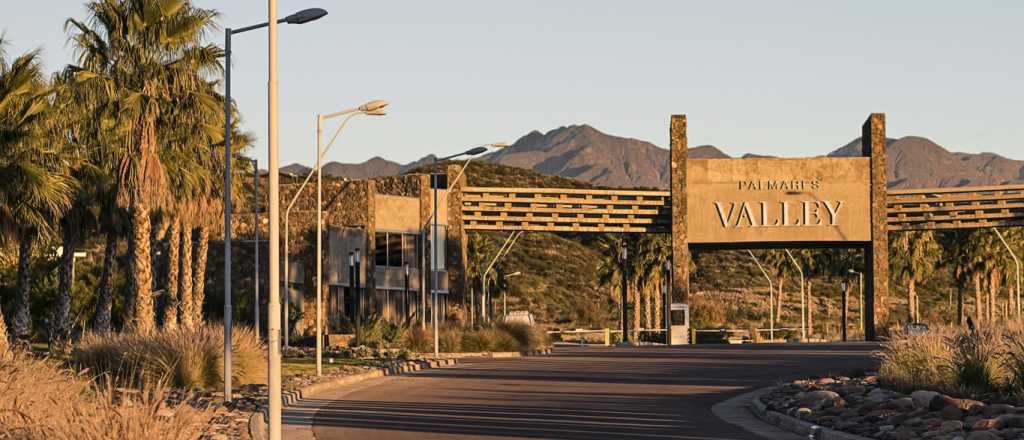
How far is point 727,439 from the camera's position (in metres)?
19.4

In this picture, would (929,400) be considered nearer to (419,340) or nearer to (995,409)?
(995,409)

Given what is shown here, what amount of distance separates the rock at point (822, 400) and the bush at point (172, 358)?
40.1 feet

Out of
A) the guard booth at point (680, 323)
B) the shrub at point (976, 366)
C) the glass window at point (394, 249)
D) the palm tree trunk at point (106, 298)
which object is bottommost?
the guard booth at point (680, 323)

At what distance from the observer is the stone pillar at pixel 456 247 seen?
248 ft

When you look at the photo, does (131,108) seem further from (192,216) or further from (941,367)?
(941,367)

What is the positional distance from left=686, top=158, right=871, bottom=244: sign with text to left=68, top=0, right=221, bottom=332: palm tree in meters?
39.3

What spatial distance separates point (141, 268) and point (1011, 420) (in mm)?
29302

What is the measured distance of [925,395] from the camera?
843 inches

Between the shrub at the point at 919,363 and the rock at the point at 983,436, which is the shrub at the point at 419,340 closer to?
the shrub at the point at 919,363

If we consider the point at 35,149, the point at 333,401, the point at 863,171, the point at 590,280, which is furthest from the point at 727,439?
the point at 590,280

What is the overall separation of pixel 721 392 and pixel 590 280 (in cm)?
11297

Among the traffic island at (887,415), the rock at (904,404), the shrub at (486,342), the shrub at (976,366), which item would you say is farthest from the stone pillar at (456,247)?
the rock at (904,404)

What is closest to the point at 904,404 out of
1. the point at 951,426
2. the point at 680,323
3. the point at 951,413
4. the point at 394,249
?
the point at 951,413

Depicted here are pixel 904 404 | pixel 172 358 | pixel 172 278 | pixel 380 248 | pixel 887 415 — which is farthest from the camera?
pixel 380 248
